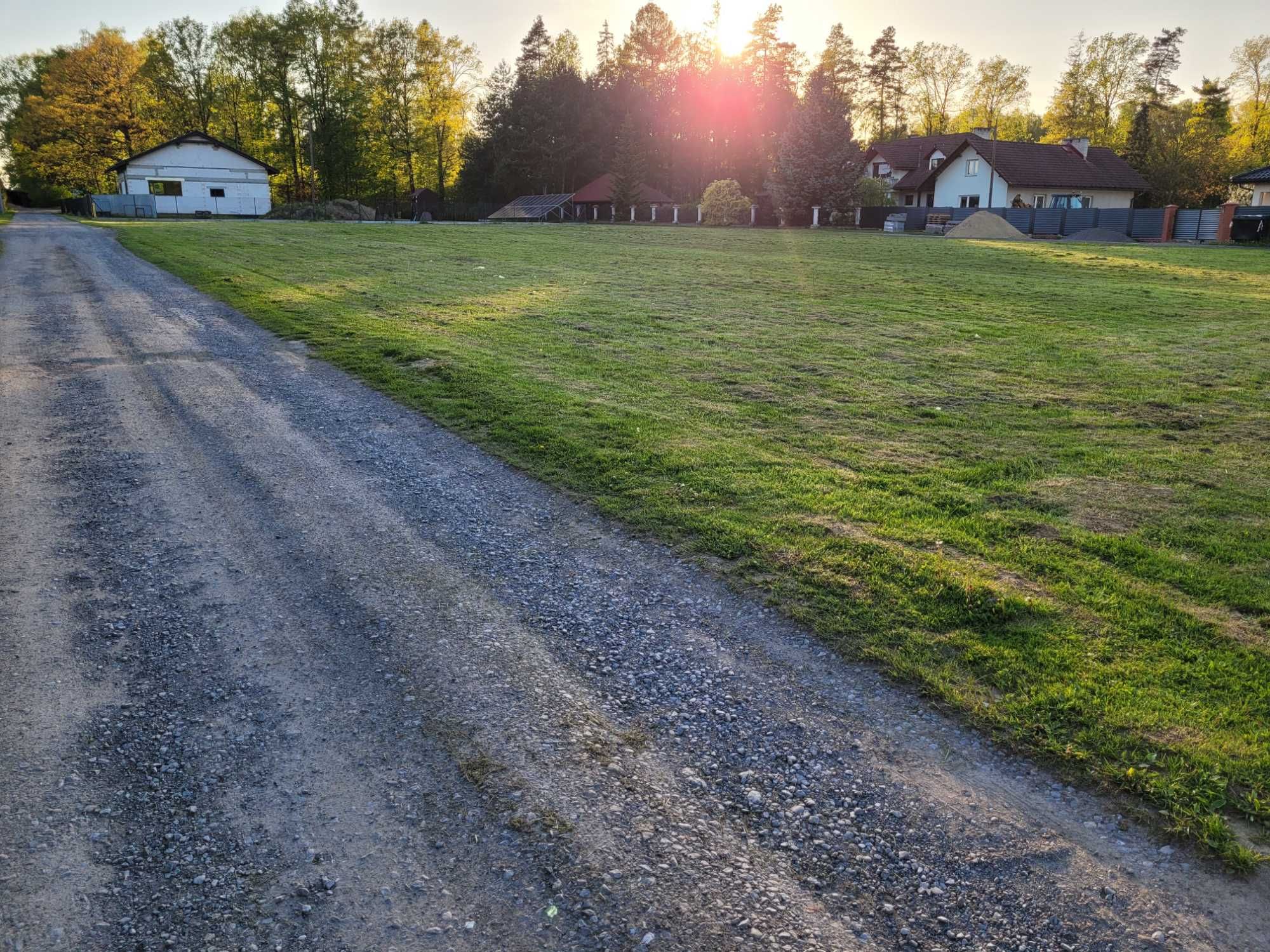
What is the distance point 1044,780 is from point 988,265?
2415 centimetres

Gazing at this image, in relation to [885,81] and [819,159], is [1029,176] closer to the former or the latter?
[819,159]

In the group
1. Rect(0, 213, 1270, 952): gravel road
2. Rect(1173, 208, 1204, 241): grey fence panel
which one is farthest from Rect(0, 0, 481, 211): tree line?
Rect(0, 213, 1270, 952): gravel road

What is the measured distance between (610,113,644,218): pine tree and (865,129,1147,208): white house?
15931 mm

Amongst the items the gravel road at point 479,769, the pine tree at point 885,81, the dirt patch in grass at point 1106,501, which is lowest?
the gravel road at point 479,769

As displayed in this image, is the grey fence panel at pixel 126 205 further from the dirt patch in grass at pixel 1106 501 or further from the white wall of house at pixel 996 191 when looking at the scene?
the dirt patch in grass at pixel 1106 501

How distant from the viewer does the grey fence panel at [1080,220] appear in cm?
4131

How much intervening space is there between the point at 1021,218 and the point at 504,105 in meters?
40.4

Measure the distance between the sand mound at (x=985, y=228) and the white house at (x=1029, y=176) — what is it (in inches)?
441

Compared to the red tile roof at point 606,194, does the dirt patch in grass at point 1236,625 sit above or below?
below

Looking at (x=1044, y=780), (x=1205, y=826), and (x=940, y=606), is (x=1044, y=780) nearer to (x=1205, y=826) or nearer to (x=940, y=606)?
(x=1205, y=826)

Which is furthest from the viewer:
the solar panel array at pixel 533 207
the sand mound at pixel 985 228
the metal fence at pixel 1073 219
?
the solar panel array at pixel 533 207

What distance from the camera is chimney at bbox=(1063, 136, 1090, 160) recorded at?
184ft

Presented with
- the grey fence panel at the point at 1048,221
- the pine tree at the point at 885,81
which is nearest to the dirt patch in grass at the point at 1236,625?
the grey fence panel at the point at 1048,221

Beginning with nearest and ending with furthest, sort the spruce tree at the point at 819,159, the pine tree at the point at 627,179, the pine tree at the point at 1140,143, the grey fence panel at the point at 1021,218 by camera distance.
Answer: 1. the grey fence panel at the point at 1021,218
2. the spruce tree at the point at 819,159
3. the pine tree at the point at 1140,143
4. the pine tree at the point at 627,179
